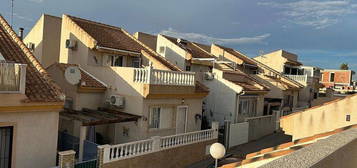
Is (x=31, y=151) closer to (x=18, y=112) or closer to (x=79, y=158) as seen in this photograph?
(x=18, y=112)

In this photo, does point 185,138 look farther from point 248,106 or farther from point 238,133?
point 248,106

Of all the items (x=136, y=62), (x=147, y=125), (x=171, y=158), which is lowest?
(x=171, y=158)

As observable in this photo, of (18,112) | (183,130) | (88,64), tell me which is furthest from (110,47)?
(18,112)

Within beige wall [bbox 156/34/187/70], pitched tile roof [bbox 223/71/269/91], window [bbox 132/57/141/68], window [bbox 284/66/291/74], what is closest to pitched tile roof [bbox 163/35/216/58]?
beige wall [bbox 156/34/187/70]

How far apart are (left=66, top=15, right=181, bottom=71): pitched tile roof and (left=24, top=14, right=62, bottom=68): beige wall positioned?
4.41 meters

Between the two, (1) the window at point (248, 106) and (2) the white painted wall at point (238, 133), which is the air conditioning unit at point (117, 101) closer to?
(2) the white painted wall at point (238, 133)

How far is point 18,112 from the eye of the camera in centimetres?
1184

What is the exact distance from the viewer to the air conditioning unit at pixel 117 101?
18.2 m

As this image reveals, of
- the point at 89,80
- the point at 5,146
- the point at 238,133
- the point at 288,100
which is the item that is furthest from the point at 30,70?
the point at 288,100

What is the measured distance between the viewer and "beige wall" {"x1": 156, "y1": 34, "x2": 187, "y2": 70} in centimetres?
2819

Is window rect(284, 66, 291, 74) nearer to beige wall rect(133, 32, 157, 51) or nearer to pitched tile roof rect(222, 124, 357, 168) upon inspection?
beige wall rect(133, 32, 157, 51)

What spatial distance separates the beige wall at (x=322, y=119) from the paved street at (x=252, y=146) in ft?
13.8

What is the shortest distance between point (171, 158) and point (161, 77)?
4812mm

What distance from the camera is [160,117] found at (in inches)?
752
